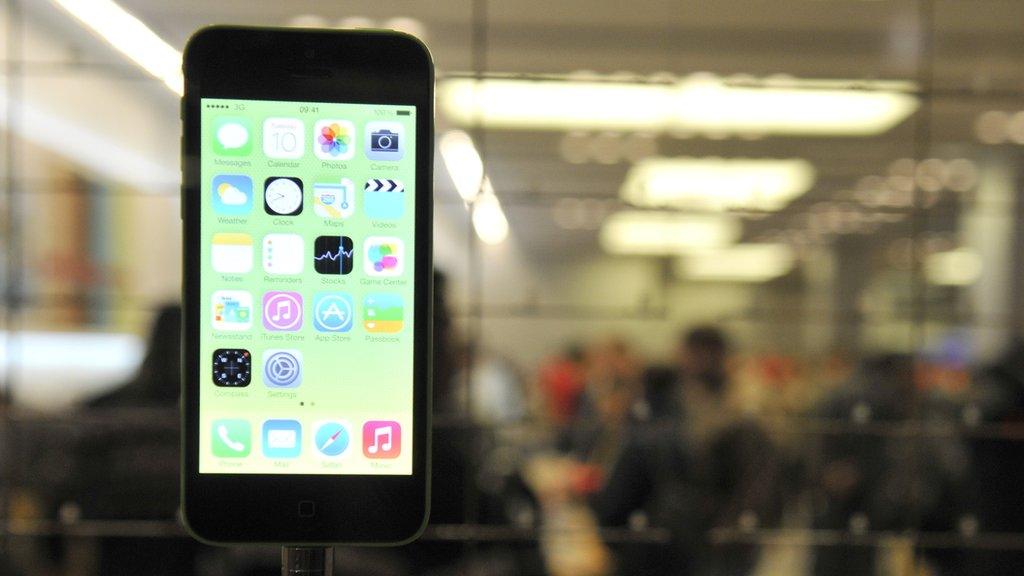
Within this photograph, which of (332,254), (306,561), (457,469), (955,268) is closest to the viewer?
(306,561)

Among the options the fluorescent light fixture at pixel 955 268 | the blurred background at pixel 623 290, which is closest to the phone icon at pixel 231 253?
the blurred background at pixel 623 290

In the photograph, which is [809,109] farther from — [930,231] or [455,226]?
[455,226]

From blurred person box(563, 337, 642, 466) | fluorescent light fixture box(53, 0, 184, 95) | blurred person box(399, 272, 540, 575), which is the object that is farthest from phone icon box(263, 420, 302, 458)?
fluorescent light fixture box(53, 0, 184, 95)

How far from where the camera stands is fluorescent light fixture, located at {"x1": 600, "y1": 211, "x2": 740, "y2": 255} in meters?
4.61

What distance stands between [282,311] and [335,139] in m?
0.26

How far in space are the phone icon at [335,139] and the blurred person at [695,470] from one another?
343 centimetres

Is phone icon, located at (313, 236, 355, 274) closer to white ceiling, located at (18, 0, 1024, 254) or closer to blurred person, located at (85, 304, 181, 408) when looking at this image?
white ceiling, located at (18, 0, 1024, 254)

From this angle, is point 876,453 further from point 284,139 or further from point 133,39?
point 133,39

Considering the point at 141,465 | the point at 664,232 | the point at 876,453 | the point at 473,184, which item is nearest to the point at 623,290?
the point at 664,232

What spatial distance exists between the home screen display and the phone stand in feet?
0.35

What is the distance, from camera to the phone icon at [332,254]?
1318mm

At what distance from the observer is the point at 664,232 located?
15.2 feet

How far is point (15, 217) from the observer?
4652mm

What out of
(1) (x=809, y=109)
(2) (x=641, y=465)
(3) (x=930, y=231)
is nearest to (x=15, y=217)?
(2) (x=641, y=465)
